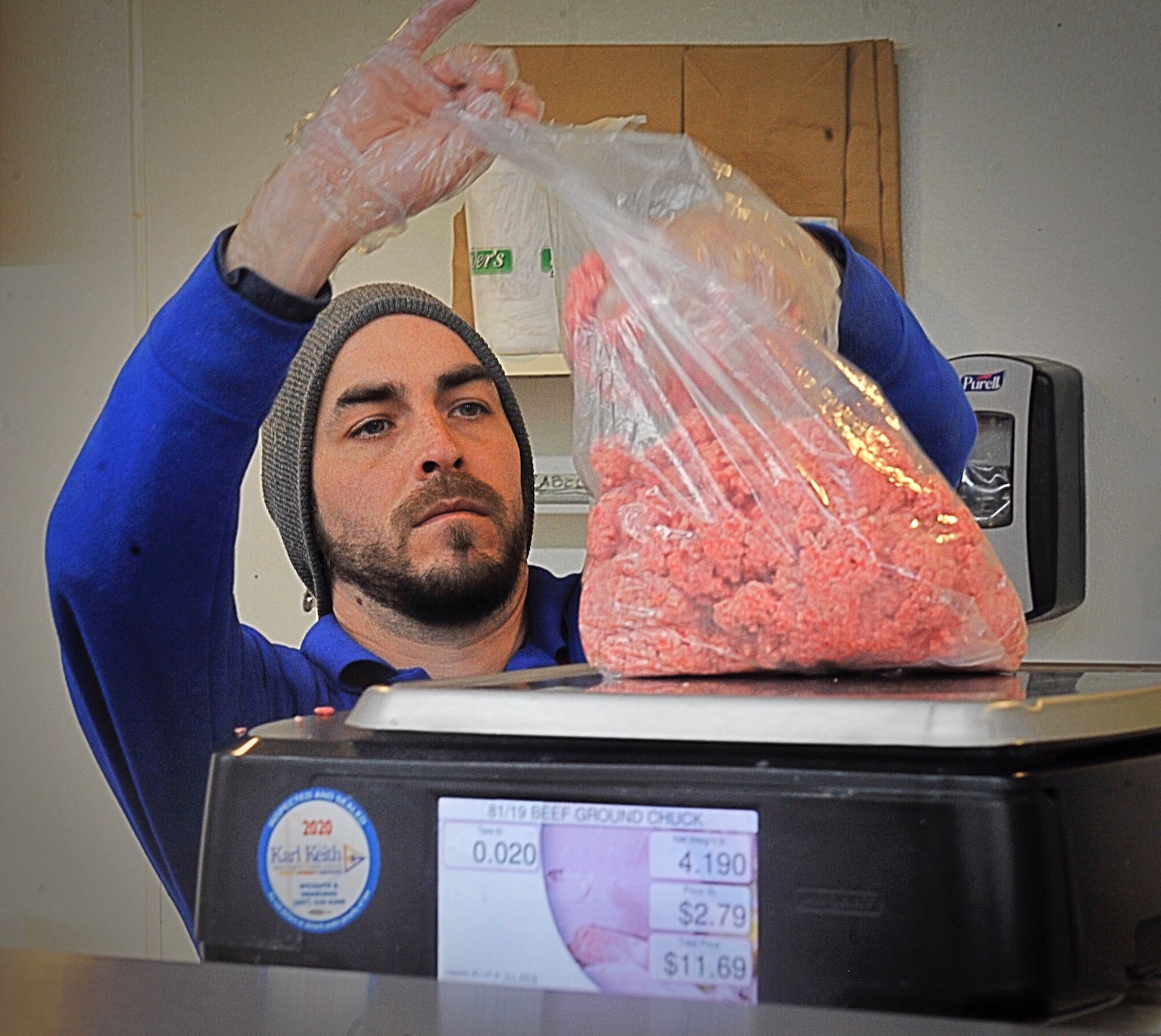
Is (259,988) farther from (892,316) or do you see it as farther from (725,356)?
(892,316)

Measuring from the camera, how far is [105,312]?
1793mm

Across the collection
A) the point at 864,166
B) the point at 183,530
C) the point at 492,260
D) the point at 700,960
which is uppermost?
the point at 864,166

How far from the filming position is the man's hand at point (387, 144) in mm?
577

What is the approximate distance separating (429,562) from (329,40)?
3.12 ft

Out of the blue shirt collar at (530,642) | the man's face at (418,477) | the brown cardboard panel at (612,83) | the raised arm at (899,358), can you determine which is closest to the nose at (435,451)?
the man's face at (418,477)

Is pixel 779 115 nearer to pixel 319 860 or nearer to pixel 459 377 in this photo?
pixel 459 377

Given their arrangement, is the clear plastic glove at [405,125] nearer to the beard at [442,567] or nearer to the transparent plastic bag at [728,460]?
the transparent plastic bag at [728,460]

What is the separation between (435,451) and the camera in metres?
1.09

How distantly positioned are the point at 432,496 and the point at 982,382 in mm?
757

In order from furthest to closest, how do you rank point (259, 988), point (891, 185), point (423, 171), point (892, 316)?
point (891, 185)
point (892, 316)
point (423, 171)
point (259, 988)

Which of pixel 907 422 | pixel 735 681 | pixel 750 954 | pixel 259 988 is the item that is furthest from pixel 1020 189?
pixel 259 988

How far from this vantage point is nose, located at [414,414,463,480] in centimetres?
109

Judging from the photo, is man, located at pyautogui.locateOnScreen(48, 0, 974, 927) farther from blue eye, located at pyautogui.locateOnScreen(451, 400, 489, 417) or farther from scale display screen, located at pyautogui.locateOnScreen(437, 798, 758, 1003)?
scale display screen, located at pyautogui.locateOnScreen(437, 798, 758, 1003)

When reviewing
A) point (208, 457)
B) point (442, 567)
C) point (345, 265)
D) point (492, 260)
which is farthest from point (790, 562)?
point (345, 265)
